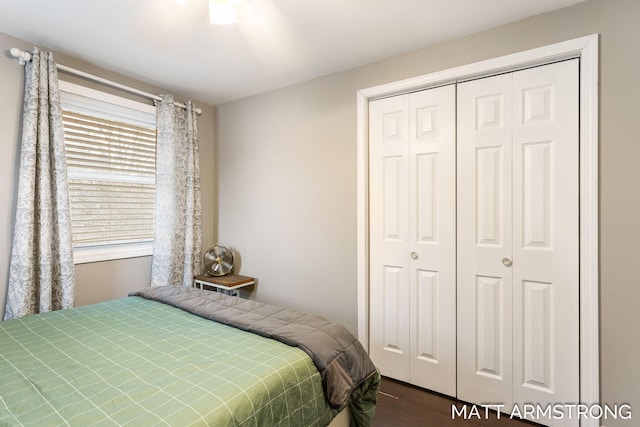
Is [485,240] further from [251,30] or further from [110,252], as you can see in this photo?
[110,252]

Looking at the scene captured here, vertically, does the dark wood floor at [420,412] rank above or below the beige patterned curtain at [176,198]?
below

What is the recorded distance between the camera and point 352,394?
1.52 m

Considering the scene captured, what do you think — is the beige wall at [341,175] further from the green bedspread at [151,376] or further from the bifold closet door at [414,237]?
the green bedspread at [151,376]

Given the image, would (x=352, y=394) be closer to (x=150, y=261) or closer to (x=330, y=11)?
(x=330, y=11)

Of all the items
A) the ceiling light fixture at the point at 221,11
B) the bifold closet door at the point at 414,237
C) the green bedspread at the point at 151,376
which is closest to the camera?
the green bedspread at the point at 151,376

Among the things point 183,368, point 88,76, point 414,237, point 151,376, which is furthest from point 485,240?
point 88,76

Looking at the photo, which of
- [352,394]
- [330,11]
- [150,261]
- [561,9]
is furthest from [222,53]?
[352,394]

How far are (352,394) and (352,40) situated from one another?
207 cm

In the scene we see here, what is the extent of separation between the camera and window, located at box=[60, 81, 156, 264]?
2428mm

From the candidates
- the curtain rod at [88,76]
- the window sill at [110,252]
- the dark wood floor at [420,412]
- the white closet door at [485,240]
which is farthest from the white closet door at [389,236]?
the window sill at [110,252]

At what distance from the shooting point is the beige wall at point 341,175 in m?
1.63

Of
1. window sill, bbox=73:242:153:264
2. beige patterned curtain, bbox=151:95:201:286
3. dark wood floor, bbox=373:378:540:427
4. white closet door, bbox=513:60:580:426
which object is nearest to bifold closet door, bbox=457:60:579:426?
white closet door, bbox=513:60:580:426

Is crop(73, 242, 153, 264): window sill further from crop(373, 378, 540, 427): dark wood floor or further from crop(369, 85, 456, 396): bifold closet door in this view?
crop(373, 378, 540, 427): dark wood floor

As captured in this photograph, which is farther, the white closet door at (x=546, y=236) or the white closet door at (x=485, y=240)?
the white closet door at (x=485, y=240)
